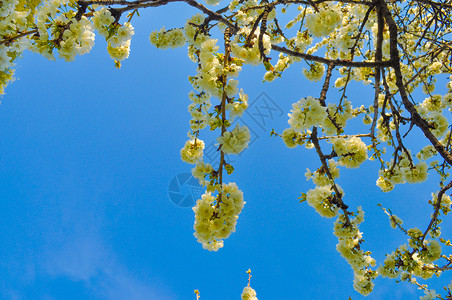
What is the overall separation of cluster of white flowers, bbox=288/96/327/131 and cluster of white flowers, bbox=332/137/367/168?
0.74 meters

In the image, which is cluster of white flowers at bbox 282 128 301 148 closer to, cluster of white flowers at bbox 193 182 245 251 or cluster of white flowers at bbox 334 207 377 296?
cluster of white flowers at bbox 334 207 377 296

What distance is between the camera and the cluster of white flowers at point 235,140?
6.75 ft

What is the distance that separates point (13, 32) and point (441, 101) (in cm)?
721

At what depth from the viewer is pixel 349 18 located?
19.9ft

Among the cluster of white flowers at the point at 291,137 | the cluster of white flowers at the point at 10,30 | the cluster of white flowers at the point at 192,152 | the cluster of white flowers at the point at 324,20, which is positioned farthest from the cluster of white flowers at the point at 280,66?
the cluster of white flowers at the point at 10,30

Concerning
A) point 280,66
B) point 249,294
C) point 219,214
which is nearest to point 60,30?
point 219,214

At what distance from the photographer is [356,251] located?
11.7 ft

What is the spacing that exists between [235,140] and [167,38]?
7.60ft

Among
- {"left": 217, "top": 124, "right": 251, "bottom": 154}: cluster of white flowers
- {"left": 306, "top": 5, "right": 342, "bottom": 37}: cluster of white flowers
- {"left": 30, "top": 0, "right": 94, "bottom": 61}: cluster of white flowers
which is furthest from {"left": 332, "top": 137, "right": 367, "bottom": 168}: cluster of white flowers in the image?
{"left": 30, "top": 0, "right": 94, "bottom": 61}: cluster of white flowers

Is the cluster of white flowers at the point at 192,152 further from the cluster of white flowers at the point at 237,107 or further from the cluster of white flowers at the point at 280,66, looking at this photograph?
the cluster of white flowers at the point at 280,66

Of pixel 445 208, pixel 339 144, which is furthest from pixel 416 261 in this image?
pixel 339 144

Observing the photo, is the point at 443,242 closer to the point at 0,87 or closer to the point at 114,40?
the point at 114,40

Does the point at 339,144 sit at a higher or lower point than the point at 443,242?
higher

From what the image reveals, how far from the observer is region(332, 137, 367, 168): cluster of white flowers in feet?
10.4
